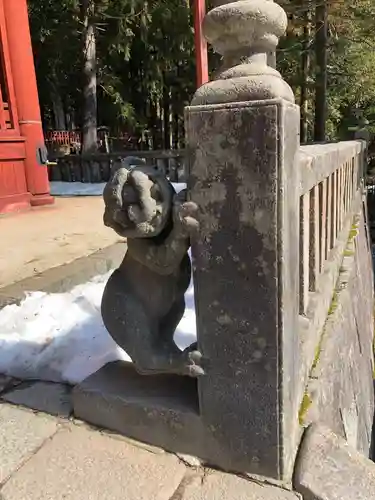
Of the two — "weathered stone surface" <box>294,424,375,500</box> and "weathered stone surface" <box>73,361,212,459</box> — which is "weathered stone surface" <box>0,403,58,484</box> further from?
"weathered stone surface" <box>294,424,375,500</box>

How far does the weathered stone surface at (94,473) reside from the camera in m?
1.22

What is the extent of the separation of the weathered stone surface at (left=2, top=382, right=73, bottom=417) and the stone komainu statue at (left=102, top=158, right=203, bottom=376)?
0.38 metres

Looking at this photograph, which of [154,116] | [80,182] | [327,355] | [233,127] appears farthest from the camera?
[154,116]

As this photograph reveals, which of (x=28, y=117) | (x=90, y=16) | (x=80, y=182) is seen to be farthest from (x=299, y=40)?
(x=28, y=117)

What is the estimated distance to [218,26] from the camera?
1.13m

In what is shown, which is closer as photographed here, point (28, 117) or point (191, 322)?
point (191, 322)

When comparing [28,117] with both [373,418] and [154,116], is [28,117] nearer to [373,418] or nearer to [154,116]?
[373,418]

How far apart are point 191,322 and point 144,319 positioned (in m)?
0.84

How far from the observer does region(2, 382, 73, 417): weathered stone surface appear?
1604mm

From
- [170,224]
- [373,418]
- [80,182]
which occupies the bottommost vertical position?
[373,418]

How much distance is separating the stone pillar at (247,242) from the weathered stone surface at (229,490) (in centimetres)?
4

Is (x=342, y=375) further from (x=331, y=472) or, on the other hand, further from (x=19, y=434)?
(x=19, y=434)

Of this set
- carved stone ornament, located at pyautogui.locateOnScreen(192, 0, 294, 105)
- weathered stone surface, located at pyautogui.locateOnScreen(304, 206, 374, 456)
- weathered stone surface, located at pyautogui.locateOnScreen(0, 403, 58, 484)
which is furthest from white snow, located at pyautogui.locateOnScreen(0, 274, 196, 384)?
carved stone ornament, located at pyautogui.locateOnScreen(192, 0, 294, 105)

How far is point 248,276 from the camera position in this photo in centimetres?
117
